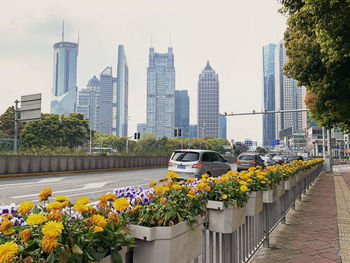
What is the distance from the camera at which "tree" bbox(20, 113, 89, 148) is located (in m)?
47.5

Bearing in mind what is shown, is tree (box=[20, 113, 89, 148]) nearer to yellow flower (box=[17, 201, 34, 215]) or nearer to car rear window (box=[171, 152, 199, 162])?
car rear window (box=[171, 152, 199, 162])

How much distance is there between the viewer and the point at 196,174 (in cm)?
1155

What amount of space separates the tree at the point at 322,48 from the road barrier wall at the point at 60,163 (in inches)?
628

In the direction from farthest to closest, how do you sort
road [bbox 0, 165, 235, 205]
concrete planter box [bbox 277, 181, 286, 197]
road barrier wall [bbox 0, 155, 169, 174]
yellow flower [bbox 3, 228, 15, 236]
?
road barrier wall [bbox 0, 155, 169, 174] < road [bbox 0, 165, 235, 205] < concrete planter box [bbox 277, 181, 286, 197] < yellow flower [bbox 3, 228, 15, 236]

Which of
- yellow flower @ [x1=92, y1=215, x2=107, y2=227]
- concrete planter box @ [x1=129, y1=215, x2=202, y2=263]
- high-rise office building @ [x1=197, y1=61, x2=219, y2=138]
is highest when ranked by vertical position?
high-rise office building @ [x1=197, y1=61, x2=219, y2=138]

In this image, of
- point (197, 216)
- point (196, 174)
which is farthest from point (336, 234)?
point (196, 174)

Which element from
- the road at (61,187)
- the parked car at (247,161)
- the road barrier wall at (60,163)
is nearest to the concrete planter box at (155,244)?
the road at (61,187)

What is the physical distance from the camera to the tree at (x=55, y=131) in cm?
4750

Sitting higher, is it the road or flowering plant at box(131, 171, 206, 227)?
flowering plant at box(131, 171, 206, 227)

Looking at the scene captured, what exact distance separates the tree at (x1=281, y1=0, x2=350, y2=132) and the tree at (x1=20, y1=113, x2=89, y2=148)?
43.5m

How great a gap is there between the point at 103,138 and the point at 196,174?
281 feet

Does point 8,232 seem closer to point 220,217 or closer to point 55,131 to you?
point 220,217

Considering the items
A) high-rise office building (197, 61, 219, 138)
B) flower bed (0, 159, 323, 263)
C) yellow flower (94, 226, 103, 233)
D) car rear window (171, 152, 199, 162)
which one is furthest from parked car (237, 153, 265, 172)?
high-rise office building (197, 61, 219, 138)

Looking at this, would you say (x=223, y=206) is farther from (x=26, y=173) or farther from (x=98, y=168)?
(x=98, y=168)
